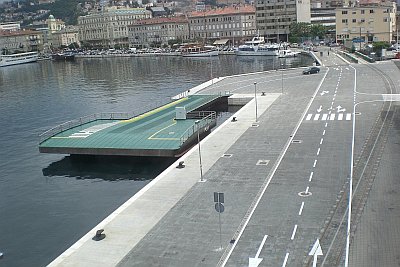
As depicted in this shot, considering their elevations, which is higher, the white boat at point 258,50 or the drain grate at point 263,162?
the white boat at point 258,50

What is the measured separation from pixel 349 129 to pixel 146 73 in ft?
294

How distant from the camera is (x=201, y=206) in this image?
89.7 feet

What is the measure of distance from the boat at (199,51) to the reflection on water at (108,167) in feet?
428

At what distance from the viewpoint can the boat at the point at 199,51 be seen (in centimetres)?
17388

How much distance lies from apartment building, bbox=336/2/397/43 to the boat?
44540 millimetres

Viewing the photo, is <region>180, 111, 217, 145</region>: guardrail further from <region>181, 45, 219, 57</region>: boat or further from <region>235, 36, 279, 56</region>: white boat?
<region>181, 45, 219, 57</region>: boat

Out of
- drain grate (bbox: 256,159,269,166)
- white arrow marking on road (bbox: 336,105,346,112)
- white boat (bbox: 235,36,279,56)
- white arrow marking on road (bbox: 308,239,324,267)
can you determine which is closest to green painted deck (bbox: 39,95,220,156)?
drain grate (bbox: 256,159,269,166)

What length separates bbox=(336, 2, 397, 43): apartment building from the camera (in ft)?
472

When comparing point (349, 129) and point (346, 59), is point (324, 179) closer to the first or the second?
point (349, 129)

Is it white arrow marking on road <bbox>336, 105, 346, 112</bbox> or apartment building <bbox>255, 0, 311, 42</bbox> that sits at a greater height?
apartment building <bbox>255, 0, 311, 42</bbox>

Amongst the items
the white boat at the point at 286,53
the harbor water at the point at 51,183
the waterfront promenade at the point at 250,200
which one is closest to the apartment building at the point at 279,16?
the white boat at the point at 286,53

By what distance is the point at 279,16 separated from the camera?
193375 mm

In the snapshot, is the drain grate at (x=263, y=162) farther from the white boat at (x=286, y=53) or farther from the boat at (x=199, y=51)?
the boat at (x=199, y=51)

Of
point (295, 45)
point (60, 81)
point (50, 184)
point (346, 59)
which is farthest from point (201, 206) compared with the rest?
point (295, 45)
